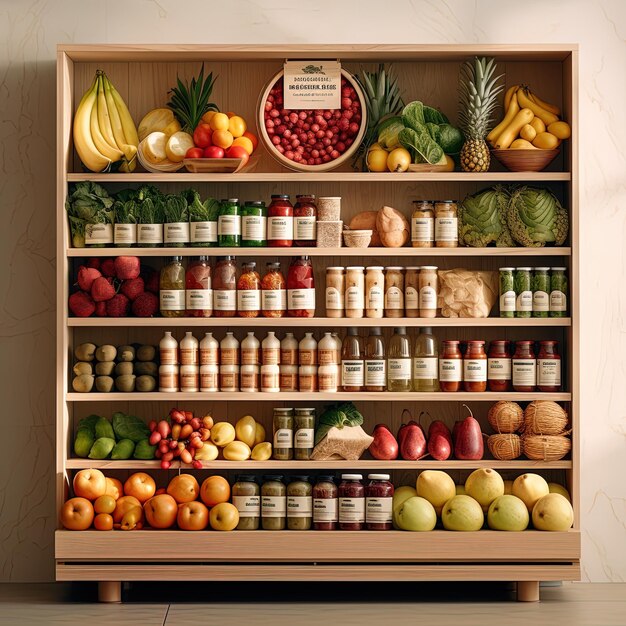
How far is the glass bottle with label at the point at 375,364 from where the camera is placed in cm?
361

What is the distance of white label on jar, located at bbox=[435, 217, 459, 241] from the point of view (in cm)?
359

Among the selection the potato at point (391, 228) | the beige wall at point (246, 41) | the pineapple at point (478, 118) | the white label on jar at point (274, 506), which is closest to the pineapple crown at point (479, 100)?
the pineapple at point (478, 118)

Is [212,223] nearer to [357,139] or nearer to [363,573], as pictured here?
[357,139]

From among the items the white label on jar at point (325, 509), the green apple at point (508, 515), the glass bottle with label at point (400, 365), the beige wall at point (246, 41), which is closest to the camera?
the green apple at point (508, 515)

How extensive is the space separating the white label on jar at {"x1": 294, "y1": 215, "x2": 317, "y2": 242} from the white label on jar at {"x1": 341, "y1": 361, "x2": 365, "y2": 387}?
1.68 ft

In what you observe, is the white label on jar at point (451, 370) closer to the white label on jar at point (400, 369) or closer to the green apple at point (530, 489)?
the white label on jar at point (400, 369)

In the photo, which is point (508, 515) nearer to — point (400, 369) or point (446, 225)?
point (400, 369)

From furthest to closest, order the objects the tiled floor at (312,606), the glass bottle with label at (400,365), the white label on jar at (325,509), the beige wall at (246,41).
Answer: the beige wall at (246,41) < the glass bottle with label at (400,365) < the white label on jar at (325,509) < the tiled floor at (312,606)

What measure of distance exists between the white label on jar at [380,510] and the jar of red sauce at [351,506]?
35mm

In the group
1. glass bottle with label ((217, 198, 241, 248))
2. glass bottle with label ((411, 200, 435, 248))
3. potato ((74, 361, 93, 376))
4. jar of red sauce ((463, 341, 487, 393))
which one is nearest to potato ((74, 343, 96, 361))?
potato ((74, 361, 93, 376))

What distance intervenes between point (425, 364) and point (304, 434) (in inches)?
21.6

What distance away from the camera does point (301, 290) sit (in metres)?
3.58

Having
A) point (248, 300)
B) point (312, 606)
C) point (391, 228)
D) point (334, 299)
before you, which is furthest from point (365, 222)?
point (312, 606)

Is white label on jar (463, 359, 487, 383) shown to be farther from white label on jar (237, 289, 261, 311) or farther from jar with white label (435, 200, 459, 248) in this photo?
white label on jar (237, 289, 261, 311)
